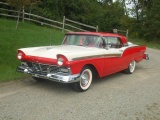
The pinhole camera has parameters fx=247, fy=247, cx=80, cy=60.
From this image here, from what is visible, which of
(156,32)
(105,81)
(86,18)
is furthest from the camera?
(86,18)

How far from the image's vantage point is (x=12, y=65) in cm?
771

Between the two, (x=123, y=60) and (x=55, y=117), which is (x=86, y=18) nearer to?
(x=123, y=60)

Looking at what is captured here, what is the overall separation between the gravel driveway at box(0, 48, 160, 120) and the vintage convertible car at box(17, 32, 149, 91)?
1.20ft

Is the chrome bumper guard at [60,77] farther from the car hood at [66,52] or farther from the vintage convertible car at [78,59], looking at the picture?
the car hood at [66,52]

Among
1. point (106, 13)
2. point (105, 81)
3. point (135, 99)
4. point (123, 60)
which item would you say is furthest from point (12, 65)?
point (106, 13)

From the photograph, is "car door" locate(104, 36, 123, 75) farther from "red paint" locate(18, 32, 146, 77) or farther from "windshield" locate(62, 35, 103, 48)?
"windshield" locate(62, 35, 103, 48)

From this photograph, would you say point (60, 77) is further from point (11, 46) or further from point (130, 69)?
point (11, 46)

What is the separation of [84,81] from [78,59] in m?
0.73

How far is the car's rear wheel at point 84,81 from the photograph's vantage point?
598 cm

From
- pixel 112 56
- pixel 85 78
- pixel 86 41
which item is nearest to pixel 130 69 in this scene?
pixel 112 56

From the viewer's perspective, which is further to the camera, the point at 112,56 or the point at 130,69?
the point at 130,69

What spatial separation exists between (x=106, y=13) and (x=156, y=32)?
845 cm

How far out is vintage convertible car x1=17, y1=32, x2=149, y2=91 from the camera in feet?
18.4

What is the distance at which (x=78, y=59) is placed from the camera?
5773 mm
